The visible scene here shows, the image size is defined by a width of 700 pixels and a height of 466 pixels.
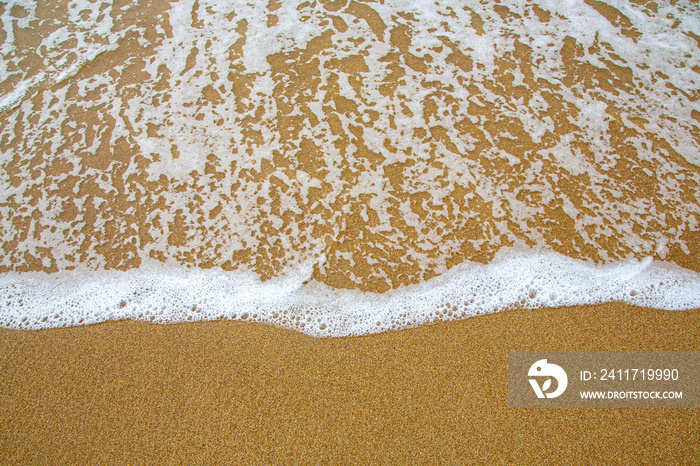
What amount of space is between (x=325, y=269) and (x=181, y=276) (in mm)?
725

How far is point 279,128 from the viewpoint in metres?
2.73

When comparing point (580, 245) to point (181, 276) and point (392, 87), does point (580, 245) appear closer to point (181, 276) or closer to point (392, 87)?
point (392, 87)

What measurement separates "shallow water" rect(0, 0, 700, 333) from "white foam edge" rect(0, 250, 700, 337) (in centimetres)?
2

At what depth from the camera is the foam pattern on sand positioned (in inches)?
87.8

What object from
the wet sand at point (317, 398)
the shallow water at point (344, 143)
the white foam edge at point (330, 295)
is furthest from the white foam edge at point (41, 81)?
the wet sand at point (317, 398)

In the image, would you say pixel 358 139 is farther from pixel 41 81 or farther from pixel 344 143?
pixel 41 81

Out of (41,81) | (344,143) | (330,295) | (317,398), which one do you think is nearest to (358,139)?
(344,143)

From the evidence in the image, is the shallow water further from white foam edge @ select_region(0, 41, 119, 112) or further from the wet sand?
the wet sand

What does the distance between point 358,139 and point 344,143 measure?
0.09m

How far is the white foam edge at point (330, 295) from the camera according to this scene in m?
1.94

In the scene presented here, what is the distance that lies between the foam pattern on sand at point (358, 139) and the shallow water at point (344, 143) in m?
0.01

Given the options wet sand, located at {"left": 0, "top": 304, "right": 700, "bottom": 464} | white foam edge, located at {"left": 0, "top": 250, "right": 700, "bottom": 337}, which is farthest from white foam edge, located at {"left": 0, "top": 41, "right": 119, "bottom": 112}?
wet sand, located at {"left": 0, "top": 304, "right": 700, "bottom": 464}

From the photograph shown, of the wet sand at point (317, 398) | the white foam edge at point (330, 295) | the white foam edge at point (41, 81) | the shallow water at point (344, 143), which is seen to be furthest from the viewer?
the white foam edge at point (41, 81)

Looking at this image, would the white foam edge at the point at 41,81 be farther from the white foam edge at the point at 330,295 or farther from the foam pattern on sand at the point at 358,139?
the white foam edge at the point at 330,295
